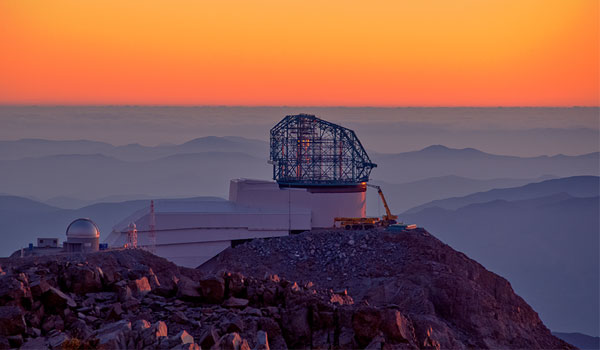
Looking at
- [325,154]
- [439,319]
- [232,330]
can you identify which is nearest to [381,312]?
[232,330]

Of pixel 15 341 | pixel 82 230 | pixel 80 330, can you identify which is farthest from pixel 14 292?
pixel 82 230

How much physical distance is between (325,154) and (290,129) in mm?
2856

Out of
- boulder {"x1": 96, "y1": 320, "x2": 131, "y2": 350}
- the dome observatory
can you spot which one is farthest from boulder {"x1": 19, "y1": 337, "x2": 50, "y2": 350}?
the dome observatory

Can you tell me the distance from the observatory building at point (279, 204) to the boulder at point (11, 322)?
24.8 metres

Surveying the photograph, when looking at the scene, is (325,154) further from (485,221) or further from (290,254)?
(485,221)

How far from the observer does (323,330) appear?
2920 cm

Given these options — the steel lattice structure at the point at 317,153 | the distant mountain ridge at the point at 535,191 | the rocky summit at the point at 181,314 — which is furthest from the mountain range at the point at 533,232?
the rocky summit at the point at 181,314

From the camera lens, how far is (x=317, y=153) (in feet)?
205

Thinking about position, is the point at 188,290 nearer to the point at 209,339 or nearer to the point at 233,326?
the point at 233,326

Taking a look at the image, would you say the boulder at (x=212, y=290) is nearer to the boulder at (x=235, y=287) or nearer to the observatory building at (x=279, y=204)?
the boulder at (x=235, y=287)

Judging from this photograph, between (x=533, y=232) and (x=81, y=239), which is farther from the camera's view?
(x=533, y=232)

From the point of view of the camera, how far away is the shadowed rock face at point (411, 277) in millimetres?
46438

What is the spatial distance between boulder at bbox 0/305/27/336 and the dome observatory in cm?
1932

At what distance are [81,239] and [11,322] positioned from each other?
20030mm
